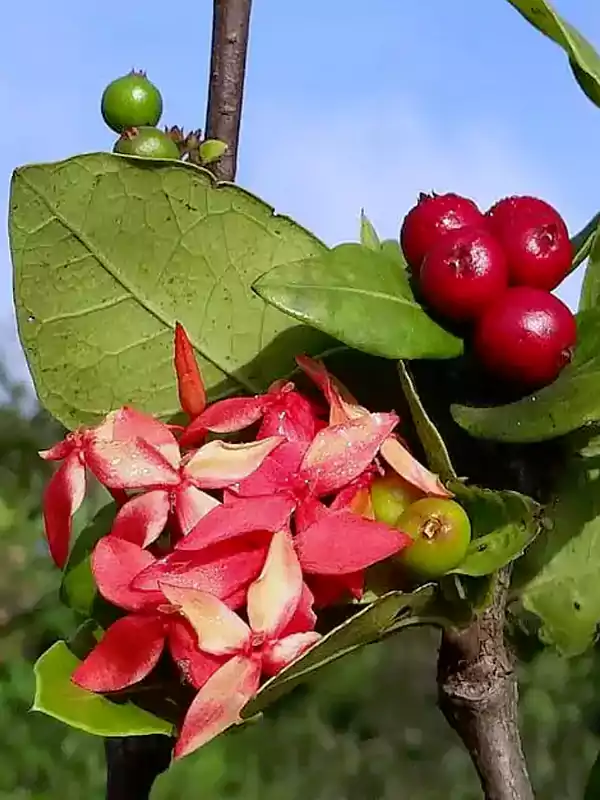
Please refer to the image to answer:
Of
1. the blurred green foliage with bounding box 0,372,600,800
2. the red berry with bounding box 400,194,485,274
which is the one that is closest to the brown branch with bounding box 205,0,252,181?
the red berry with bounding box 400,194,485,274

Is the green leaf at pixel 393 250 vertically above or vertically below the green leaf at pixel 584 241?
below

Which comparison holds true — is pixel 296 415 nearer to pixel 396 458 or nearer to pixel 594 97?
pixel 396 458

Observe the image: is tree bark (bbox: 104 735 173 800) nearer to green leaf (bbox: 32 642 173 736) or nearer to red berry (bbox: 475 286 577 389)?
green leaf (bbox: 32 642 173 736)

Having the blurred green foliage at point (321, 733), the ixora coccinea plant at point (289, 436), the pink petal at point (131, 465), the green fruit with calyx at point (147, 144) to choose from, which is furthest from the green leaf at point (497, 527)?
the blurred green foliage at point (321, 733)

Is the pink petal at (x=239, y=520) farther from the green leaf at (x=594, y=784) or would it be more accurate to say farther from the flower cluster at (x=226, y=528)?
the green leaf at (x=594, y=784)

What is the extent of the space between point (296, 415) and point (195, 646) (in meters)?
0.09

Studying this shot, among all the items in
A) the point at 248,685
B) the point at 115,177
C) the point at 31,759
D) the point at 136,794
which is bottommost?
the point at 31,759

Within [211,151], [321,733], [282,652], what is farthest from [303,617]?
[321,733]

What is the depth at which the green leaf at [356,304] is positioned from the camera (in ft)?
1.53

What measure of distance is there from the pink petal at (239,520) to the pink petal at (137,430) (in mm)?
39

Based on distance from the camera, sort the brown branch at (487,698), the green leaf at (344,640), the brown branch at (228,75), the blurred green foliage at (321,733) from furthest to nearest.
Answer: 1. the blurred green foliage at (321,733)
2. the brown branch at (228,75)
3. the brown branch at (487,698)
4. the green leaf at (344,640)

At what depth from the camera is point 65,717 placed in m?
0.46

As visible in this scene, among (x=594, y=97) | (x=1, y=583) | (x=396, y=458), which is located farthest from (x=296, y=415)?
(x=1, y=583)

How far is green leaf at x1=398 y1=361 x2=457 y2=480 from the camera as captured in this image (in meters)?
0.47
